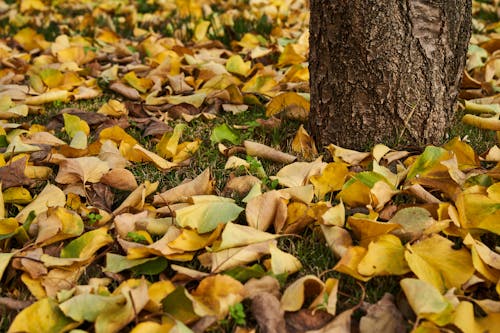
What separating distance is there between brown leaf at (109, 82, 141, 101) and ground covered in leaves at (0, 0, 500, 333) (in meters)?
0.02

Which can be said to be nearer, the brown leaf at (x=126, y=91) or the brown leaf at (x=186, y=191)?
the brown leaf at (x=186, y=191)

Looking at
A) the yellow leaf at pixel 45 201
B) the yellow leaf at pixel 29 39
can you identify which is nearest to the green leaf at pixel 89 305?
the yellow leaf at pixel 45 201

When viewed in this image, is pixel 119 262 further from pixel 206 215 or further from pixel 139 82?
pixel 139 82

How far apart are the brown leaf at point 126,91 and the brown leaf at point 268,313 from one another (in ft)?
5.54

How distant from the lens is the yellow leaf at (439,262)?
151cm

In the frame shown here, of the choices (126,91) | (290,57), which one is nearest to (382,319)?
(126,91)

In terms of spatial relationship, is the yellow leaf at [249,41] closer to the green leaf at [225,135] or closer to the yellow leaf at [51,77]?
the yellow leaf at [51,77]

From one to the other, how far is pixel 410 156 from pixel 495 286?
72cm

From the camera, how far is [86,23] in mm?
4633

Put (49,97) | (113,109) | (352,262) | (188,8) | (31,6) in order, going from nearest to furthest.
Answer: (352,262) < (113,109) < (49,97) < (188,8) < (31,6)

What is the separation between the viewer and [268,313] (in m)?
1.44

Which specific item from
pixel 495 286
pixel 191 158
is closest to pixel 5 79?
pixel 191 158

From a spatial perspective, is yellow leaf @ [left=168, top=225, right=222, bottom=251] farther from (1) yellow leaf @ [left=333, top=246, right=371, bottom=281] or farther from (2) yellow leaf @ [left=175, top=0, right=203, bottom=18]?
(2) yellow leaf @ [left=175, top=0, right=203, bottom=18]

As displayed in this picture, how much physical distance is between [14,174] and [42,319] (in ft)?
2.41
